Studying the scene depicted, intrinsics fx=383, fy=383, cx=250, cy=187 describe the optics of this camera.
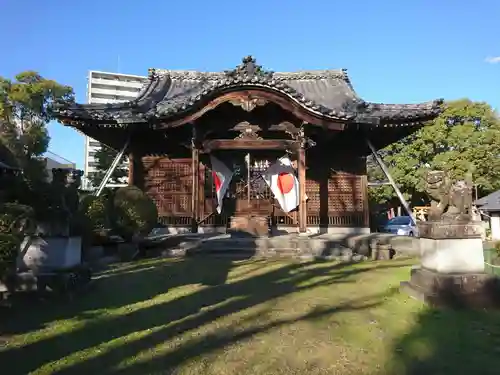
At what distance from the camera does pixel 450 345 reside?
4219 millimetres

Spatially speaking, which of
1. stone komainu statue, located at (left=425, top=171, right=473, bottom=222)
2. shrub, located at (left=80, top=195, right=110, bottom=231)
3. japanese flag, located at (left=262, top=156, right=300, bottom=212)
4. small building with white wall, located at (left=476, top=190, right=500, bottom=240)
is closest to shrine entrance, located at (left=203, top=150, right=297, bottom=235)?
japanese flag, located at (left=262, top=156, right=300, bottom=212)

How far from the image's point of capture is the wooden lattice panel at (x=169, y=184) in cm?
1511

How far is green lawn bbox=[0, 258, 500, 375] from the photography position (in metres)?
3.66

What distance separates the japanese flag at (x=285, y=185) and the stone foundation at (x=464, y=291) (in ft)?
27.7

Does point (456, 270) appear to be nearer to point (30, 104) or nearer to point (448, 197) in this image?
point (448, 197)

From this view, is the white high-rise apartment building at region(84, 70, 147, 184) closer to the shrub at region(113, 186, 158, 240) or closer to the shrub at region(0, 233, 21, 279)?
the shrub at region(113, 186, 158, 240)

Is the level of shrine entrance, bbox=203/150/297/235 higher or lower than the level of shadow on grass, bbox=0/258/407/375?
higher

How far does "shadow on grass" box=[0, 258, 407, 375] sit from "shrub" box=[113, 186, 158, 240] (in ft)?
6.51

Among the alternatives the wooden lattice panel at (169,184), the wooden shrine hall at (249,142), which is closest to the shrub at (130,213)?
the wooden shrine hall at (249,142)

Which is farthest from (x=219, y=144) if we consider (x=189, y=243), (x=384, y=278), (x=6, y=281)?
(x=6, y=281)

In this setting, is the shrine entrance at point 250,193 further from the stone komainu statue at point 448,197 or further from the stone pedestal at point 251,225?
the stone komainu statue at point 448,197

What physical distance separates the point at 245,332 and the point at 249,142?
31.6ft

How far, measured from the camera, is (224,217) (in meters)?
15.3

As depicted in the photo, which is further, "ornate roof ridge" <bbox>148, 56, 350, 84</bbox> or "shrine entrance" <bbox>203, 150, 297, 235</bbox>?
"ornate roof ridge" <bbox>148, 56, 350, 84</bbox>
